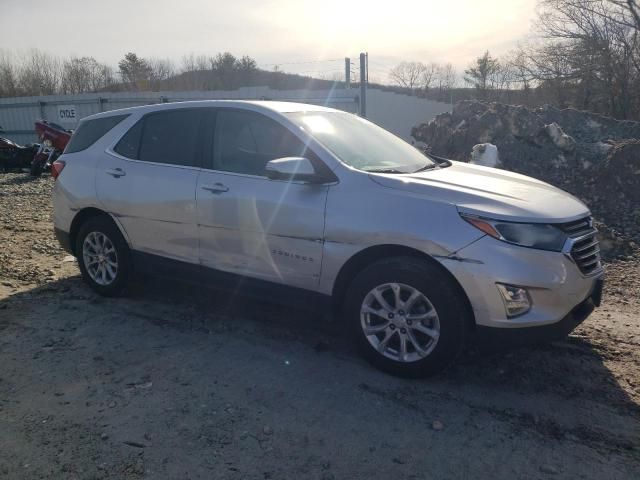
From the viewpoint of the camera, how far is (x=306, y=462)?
2.68 m

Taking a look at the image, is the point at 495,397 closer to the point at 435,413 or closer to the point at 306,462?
the point at 435,413

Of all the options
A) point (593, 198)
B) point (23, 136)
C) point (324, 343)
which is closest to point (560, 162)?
point (593, 198)

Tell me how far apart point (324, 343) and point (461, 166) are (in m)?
1.90

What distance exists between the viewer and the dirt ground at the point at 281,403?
8.79ft

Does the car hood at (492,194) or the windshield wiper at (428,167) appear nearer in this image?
the car hood at (492,194)

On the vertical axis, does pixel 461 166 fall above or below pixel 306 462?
above

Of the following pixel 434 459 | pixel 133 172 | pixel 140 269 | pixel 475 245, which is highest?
pixel 133 172

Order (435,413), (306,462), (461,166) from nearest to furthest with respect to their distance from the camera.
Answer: (306,462)
(435,413)
(461,166)

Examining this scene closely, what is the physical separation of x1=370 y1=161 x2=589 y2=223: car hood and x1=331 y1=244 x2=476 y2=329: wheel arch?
38cm

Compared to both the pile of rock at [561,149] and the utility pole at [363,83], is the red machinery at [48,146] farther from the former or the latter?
the pile of rock at [561,149]

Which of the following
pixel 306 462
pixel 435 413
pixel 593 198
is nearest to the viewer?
pixel 306 462

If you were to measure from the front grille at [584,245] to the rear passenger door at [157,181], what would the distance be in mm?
2810

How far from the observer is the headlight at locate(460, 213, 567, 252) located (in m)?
3.11

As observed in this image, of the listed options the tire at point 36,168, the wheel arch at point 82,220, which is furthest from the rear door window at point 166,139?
the tire at point 36,168
